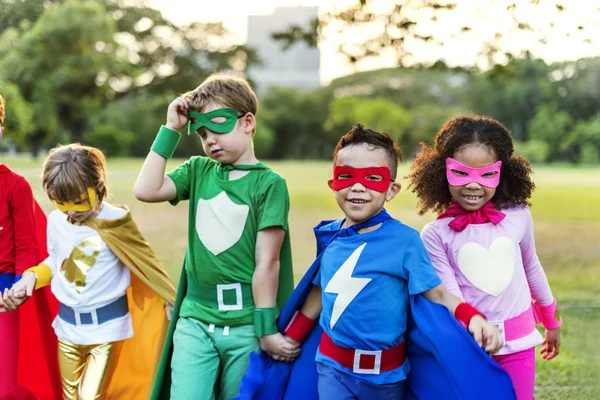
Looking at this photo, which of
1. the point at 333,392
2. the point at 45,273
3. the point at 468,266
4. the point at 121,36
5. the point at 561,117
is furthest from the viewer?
the point at 561,117

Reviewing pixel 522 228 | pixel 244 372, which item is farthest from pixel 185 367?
pixel 522 228

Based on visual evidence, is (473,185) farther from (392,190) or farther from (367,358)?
(367,358)

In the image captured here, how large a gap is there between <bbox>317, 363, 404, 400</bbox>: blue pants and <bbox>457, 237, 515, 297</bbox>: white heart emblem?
67 cm

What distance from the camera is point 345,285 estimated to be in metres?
3.37

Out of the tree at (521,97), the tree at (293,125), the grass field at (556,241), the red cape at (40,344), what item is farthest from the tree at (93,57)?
the red cape at (40,344)

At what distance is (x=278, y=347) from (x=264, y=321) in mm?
158

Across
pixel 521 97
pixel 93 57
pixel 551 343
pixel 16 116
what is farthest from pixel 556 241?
pixel 521 97

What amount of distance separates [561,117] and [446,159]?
65.0 m

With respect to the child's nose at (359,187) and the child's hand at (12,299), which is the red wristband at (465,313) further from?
the child's hand at (12,299)

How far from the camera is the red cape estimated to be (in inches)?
188

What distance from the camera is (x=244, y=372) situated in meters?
3.73

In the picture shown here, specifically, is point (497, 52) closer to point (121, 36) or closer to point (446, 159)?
point (446, 159)

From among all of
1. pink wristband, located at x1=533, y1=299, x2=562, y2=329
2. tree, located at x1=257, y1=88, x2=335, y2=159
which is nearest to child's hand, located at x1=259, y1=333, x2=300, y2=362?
pink wristband, located at x1=533, y1=299, x2=562, y2=329

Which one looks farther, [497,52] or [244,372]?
[497,52]
